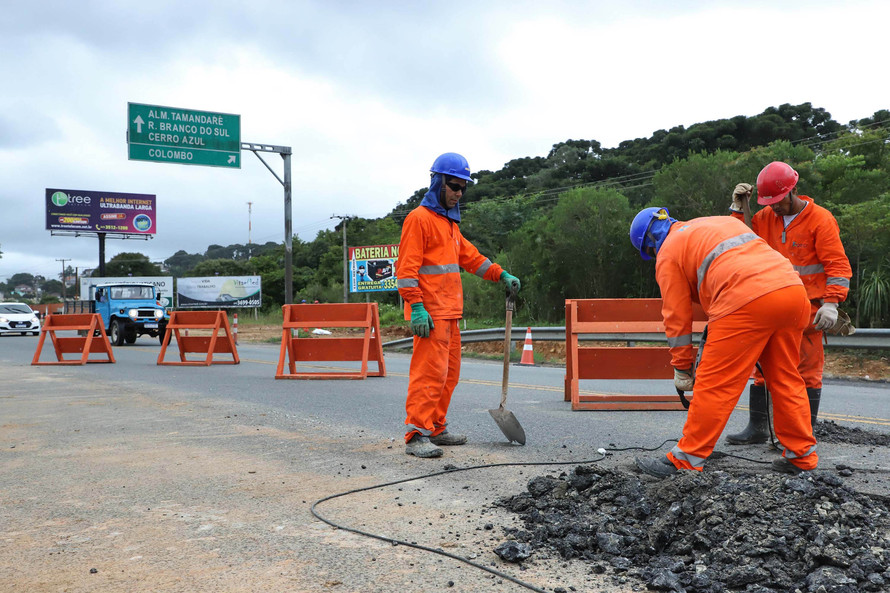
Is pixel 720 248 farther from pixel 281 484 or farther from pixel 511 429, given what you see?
pixel 281 484

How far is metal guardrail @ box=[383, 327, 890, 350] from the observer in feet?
38.2

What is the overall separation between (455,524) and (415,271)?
7.00ft

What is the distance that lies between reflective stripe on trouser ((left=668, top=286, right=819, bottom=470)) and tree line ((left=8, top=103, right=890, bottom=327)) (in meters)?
13.2

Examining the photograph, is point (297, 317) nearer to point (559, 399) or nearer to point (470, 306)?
point (559, 399)

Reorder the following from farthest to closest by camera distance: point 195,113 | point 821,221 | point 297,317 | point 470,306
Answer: point 470,306
point 195,113
point 297,317
point 821,221

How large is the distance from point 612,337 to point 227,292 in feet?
135

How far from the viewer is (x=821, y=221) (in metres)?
5.01

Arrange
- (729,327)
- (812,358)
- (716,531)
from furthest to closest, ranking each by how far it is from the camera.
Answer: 1. (812,358)
2. (729,327)
3. (716,531)

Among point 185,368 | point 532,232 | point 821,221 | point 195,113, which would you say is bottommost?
point 185,368

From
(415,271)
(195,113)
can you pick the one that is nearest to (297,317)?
(415,271)

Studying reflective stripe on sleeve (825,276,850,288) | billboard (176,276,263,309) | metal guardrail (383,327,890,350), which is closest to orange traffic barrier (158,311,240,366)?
metal guardrail (383,327,890,350)

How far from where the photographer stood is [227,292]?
169ft

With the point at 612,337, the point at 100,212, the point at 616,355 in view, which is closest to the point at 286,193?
the point at 612,337

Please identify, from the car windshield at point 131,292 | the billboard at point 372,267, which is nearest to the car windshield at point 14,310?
the car windshield at point 131,292
